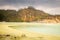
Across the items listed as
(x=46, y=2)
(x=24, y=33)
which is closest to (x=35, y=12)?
(x=46, y=2)

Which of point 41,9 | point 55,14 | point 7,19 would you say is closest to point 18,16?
point 7,19

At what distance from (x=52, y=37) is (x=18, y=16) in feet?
3.22

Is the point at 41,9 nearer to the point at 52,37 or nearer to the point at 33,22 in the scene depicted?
the point at 33,22

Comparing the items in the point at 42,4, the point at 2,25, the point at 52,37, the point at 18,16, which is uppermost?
the point at 42,4

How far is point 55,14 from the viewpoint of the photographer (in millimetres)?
3248

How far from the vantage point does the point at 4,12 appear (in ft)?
10.9

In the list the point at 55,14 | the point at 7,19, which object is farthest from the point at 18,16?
the point at 55,14

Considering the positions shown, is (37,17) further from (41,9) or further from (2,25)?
(2,25)

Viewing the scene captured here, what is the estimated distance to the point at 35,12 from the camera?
3.30m

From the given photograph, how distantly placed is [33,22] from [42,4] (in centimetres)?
51

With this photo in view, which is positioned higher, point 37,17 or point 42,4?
point 42,4

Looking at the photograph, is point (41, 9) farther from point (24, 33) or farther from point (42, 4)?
point (24, 33)

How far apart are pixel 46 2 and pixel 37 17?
443 millimetres

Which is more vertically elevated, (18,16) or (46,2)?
(46,2)
